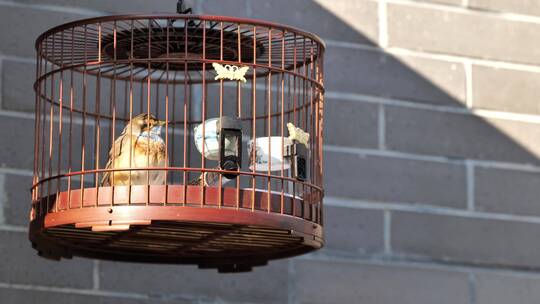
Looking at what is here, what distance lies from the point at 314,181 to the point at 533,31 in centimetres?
118

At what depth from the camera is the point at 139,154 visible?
99.5 inches

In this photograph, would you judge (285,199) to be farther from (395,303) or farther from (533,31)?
(533,31)

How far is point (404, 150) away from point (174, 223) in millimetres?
1277

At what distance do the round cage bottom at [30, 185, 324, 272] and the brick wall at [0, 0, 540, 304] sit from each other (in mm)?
524

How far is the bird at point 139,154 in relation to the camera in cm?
248

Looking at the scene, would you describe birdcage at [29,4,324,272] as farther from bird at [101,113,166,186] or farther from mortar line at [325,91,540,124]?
mortar line at [325,91,540,124]

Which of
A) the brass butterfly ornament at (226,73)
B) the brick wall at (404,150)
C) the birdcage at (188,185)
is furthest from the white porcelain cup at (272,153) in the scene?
the brick wall at (404,150)

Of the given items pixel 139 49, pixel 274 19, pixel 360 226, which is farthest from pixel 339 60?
pixel 139 49

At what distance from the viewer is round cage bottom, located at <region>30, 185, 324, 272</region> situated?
88.6 inches

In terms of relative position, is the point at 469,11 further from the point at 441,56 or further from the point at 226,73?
the point at 226,73

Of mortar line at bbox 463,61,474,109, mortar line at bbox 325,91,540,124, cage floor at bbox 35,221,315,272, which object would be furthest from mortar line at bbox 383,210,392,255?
cage floor at bbox 35,221,315,272

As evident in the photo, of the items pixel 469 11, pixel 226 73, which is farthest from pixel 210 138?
pixel 469 11

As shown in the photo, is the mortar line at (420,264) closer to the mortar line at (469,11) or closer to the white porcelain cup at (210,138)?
the mortar line at (469,11)

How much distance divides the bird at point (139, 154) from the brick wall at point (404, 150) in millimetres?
558
